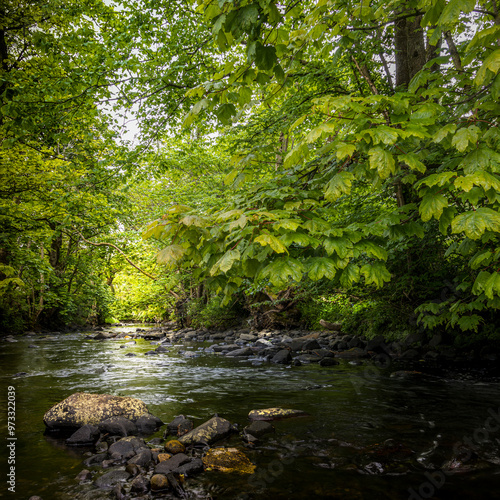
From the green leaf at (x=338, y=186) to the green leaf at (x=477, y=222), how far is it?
0.76 metres

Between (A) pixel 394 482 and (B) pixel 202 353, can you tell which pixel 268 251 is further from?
(B) pixel 202 353

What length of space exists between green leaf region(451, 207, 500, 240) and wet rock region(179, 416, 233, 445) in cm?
318

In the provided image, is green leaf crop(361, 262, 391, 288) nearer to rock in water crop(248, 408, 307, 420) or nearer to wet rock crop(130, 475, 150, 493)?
wet rock crop(130, 475, 150, 493)

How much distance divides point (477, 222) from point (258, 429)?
10.4 ft

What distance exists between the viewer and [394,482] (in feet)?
9.50

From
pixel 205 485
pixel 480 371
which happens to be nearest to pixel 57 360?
pixel 205 485

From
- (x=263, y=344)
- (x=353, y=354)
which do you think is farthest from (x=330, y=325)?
(x=353, y=354)

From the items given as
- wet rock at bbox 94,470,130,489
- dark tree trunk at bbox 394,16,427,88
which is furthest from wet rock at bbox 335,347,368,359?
wet rock at bbox 94,470,130,489

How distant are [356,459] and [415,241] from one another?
4.75 m

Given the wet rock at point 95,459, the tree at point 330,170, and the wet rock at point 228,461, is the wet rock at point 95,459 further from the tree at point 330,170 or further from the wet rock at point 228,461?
the tree at point 330,170

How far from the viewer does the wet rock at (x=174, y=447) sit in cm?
346

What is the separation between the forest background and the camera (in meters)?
2.39

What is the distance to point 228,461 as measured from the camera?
3.27 meters

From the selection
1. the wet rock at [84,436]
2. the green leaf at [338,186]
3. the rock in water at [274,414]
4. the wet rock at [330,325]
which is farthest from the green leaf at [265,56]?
the wet rock at [330,325]
